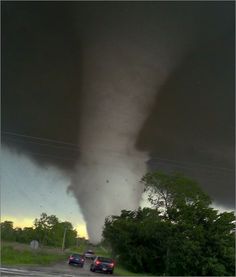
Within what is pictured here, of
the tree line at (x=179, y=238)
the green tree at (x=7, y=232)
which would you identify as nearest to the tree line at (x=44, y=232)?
the green tree at (x=7, y=232)

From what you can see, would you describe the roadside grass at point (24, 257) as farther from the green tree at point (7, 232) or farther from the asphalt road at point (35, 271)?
the green tree at point (7, 232)

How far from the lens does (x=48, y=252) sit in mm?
39969

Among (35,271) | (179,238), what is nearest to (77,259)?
(179,238)

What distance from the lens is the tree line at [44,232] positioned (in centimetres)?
4250

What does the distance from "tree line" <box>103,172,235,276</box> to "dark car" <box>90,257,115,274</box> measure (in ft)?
23.4

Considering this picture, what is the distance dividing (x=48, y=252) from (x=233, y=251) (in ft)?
57.2

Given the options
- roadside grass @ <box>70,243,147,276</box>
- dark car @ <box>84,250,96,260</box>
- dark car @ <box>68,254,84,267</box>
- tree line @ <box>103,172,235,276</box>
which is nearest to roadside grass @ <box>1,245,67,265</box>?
dark car @ <box>68,254,84,267</box>

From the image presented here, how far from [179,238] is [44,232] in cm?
1221

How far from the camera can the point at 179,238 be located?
142 feet

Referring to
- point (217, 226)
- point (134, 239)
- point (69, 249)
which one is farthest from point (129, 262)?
point (217, 226)

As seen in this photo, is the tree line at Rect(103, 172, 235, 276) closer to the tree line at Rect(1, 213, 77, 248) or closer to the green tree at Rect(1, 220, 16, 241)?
the tree line at Rect(1, 213, 77, 248)

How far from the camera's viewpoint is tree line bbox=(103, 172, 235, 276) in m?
43.6

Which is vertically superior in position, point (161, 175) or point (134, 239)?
point (161, 175)

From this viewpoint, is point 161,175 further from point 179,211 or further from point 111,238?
point 111,238
